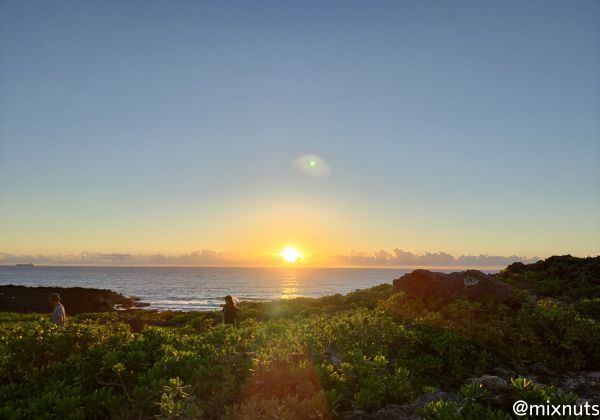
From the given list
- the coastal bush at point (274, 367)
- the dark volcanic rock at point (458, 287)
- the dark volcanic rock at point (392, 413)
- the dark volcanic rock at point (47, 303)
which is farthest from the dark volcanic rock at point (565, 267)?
the dark volcanic rock at point (47, 303)

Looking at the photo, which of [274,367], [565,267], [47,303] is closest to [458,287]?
[274,367]

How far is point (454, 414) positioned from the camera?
18.1 feet

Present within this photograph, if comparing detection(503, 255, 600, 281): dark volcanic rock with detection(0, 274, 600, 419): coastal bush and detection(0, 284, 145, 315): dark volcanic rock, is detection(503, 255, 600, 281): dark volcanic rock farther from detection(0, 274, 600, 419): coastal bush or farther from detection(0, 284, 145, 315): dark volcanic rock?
detection(0, 284, 145, 315): dark volcanic rock

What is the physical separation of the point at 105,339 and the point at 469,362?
27.2ft

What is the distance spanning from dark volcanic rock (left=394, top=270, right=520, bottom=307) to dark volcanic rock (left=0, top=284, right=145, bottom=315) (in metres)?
46.9

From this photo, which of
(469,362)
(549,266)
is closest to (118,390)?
(469,362)

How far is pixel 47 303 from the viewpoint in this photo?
55.9 m

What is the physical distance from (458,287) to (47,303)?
56179mm

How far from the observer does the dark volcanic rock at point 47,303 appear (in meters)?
53.8

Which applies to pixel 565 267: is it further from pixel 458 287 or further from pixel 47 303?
pixel 47 303

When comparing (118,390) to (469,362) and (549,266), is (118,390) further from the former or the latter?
(549,266)

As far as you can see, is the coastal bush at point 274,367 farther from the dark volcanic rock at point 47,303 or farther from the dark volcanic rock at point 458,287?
the dark volcanic rock at point 47,303

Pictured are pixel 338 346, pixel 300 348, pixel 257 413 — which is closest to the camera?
pixel 257 413

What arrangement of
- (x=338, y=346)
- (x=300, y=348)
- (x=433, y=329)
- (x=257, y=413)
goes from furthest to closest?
(x=433, y=329) → (x=338, y=346) → (x=300, y=348) → (x=257, y=413)
